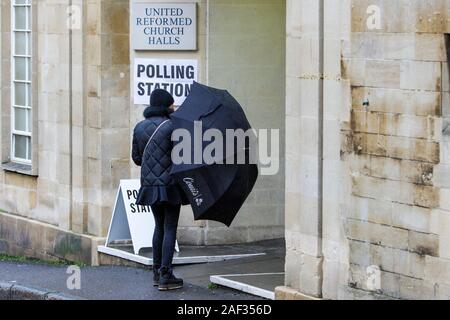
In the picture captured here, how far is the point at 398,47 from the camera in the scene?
10.3 metres

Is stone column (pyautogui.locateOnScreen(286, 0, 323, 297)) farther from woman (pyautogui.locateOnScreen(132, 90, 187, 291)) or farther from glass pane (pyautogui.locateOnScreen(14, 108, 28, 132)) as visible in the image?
glass pane (pyautogui.locateOnScreen(14, 108, 28, 132))

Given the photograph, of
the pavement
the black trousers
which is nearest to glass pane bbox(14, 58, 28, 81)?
the pavement

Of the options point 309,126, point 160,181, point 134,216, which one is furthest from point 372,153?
point 134,216

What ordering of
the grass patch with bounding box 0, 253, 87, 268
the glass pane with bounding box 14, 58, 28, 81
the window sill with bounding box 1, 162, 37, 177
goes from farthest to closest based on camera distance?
1. the glass pane with bounding box 14, 58, 28, 81
2. the window sill with bounding box 1, 162, 37, 177
3. the grass patch with bounding box 0, 253, 87, 268

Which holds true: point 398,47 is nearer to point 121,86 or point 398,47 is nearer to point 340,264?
point 340,264

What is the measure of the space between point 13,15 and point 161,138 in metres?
5.47

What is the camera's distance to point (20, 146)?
16.6m

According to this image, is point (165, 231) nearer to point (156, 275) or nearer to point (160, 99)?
point (156, 275)

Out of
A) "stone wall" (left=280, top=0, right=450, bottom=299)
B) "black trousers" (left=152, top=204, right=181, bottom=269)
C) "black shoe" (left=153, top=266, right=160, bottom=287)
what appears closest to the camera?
"stone wall" (left=280, top=0, right=450, bottom=299)

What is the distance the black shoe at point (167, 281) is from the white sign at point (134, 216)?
154 cm

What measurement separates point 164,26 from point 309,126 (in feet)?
11.7

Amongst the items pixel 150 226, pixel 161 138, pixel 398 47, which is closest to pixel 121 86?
pixel 150 226

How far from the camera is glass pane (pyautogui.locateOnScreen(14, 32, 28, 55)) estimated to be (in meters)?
16.4

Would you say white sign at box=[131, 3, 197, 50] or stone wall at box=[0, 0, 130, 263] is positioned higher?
white sign at box=[131, 3, 197, 50]
